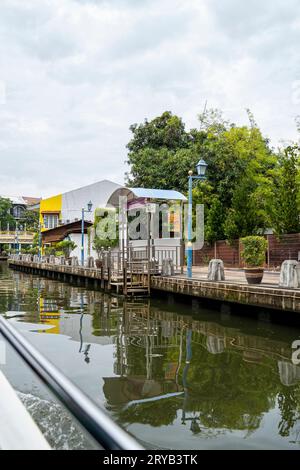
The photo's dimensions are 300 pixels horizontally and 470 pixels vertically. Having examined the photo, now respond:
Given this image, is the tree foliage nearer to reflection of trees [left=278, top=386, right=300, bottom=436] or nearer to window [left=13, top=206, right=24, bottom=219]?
reflection of trees [left=278, top=386, right=300, bottom=436]

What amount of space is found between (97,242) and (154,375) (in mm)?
19571

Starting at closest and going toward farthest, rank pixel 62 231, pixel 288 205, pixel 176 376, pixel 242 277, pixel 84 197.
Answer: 1. pixel 176 376
2. pixel 242 277
3. pixel 288 205
4. pixel 62 231
5. pixel 84 197

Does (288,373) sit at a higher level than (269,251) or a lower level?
lower

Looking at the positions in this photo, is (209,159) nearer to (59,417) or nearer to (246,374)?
(246,374)

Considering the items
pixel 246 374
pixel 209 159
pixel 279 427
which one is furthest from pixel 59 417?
pixel 209 159

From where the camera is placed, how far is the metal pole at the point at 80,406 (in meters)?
0.99

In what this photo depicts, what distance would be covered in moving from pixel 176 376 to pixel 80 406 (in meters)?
5.42

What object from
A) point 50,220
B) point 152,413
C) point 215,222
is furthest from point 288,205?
point 50,220

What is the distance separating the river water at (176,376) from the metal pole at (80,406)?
0.06 meters

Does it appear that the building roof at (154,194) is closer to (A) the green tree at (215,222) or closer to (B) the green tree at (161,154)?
(A) the green tree at (215,222)

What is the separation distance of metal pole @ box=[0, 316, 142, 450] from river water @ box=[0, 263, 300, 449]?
6 centimetres

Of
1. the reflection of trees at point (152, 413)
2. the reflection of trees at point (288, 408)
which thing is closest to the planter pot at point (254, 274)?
the reflection of trees at point (288, 408)

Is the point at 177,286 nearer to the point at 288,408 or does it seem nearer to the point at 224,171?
the point at 288,408

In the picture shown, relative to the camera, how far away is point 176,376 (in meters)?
6.25
